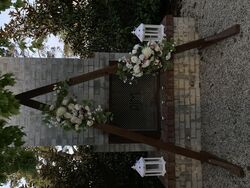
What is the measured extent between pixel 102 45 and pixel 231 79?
4.61m

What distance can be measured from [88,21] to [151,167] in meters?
4.53

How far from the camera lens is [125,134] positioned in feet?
26.7

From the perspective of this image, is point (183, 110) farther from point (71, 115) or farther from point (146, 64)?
point (71, 115)

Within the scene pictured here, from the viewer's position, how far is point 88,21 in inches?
487

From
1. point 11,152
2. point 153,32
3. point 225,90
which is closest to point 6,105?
point 11,152

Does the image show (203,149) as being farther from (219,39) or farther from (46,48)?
(46,48)

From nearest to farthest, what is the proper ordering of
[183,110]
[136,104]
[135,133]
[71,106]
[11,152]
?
[11,152], [71,106], [135,133], [183,110], [136,104]

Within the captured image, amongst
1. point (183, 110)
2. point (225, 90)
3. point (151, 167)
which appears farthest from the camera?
point (183, 110)

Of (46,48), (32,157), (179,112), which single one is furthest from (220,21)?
(46,48)

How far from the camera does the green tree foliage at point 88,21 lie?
12.0 meters

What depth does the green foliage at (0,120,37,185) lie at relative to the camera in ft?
18.4

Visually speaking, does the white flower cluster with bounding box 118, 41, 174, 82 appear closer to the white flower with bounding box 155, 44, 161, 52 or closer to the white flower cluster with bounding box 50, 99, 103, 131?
the white flower with bounding box 155, 44, 161, 52

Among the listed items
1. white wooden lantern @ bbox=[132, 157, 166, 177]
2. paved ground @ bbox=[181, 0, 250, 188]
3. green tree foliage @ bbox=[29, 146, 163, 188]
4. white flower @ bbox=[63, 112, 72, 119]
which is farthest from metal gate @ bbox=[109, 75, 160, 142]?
white flower @ bbox=[63, 112, 72, 119]

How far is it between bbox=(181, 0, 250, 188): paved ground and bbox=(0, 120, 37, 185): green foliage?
385cm
